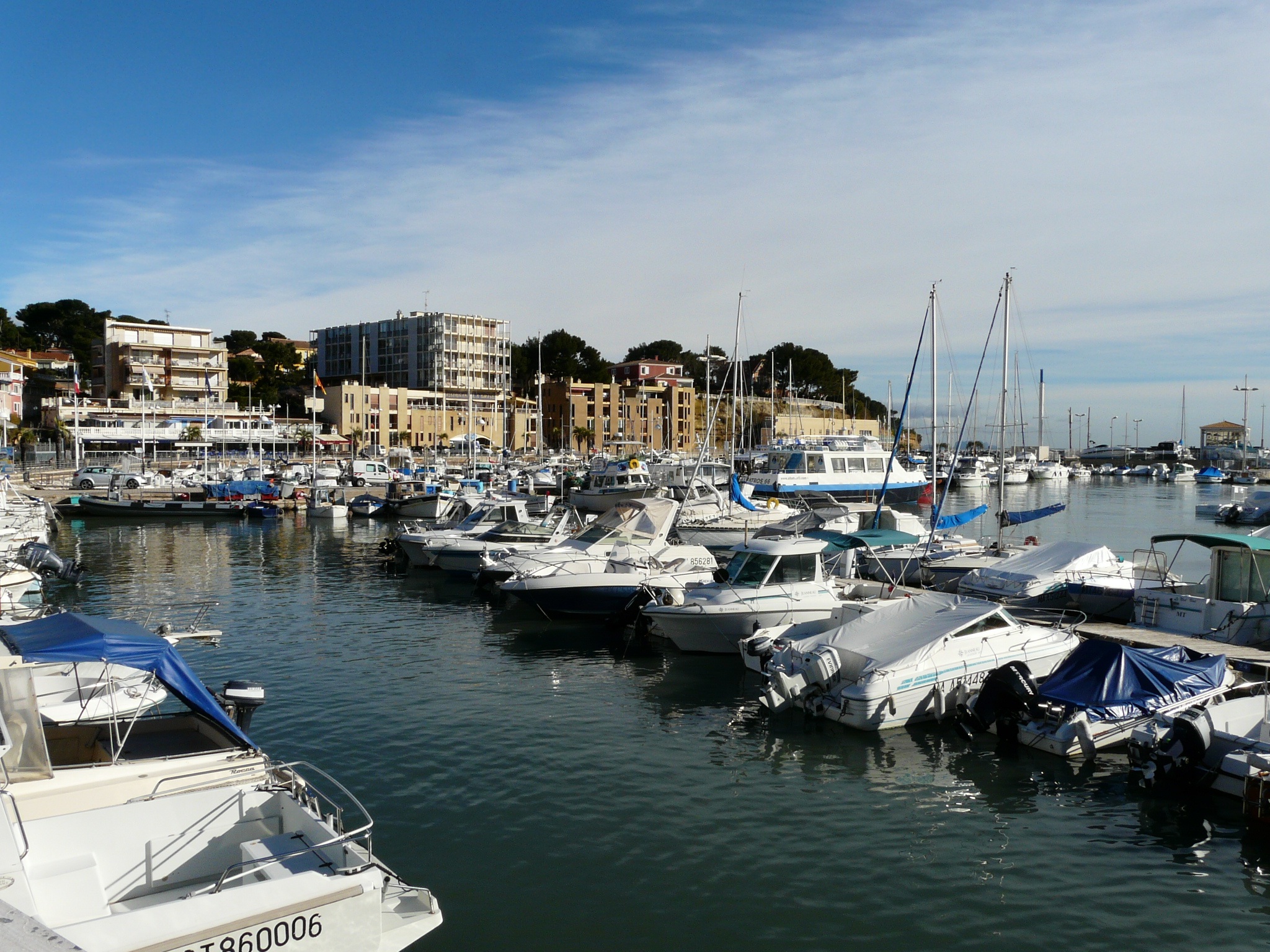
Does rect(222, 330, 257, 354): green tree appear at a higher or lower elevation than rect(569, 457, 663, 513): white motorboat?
higher

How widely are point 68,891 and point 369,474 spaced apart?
76.3 metres

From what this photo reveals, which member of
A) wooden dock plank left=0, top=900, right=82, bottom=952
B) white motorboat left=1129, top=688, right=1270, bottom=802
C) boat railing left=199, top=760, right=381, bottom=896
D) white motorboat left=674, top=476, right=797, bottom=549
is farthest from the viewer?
white motorboat left=674, top=476, right=797, bottom=549

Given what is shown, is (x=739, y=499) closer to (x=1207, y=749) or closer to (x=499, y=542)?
(x=499, y=542)

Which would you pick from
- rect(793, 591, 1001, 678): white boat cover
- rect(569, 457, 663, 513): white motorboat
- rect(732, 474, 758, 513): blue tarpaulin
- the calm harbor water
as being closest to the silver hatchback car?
rect(569, 457, 663, 513): white motorboat

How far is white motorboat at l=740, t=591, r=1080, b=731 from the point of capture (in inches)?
713

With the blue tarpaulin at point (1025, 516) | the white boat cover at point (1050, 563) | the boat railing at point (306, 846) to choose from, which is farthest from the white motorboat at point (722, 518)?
the boat railing at point (306, 846)

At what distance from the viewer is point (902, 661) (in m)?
18.2

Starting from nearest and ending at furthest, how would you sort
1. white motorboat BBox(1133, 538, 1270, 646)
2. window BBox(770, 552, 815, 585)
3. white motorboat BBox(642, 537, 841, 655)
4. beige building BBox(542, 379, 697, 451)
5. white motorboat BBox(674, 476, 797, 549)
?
white motorboat BBox(1133, 538, 1270, 646) < white motorboat BBox(642, 537, 841, 655) < window BBox(770, 552, 815, 585) < white motorboat BBox(674, 476, 797, 549) < beige building BBox(542, 379, 697, 451)

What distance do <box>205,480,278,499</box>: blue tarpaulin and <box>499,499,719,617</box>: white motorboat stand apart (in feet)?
140

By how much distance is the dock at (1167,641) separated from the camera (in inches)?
784

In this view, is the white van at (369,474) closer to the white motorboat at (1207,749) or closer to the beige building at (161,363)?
the beige building at (161,363)

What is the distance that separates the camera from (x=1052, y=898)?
12.1 metres

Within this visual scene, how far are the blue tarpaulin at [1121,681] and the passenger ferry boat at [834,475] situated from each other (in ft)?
145

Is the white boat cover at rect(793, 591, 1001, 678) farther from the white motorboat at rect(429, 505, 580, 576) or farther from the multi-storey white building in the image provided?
the multi-storey white building
